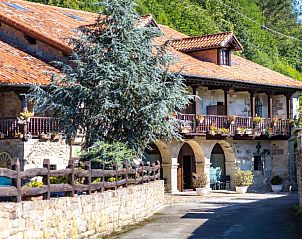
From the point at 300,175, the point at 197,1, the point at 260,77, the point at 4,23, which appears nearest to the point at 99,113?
the point at 300,175

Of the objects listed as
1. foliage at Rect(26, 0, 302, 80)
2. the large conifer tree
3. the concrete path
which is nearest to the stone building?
the large conifer tree

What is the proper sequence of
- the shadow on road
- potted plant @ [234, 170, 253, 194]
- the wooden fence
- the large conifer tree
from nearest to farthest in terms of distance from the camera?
the wooden fence → the shadow on road → the large conifer tree → potted plant @ [234, 170, 253, 194]

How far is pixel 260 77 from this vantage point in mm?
35969

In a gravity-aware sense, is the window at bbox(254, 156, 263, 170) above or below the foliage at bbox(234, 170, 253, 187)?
above

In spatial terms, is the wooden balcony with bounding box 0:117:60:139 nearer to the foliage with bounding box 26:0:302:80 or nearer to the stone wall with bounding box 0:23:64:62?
the stone wall with bounding box 0:23:64:62

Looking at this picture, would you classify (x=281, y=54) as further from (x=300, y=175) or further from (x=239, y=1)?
(x=300, y=175)

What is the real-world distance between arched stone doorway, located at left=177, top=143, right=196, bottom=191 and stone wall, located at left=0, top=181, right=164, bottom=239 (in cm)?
1308

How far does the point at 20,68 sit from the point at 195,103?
29.4 feet

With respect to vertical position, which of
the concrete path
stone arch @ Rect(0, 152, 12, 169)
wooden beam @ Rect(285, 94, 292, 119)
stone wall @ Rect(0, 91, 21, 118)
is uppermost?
wooden beam @ Rect(285, 94, 292, 119)

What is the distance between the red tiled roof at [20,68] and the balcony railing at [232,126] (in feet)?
21.4

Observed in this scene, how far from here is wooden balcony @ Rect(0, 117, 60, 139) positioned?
83.4 feet

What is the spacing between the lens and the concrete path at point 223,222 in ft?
51.6

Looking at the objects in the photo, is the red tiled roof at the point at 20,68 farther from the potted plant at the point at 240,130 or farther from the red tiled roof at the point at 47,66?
the potted plant at the point at 240,130

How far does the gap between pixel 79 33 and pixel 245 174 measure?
541 inches
